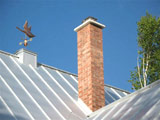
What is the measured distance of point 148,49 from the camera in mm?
27422

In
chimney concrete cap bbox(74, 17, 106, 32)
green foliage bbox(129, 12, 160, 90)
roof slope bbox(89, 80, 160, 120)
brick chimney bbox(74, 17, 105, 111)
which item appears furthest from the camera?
green foliage bbox(129, 12, 160, 90)

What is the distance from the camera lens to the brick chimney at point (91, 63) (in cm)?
1545

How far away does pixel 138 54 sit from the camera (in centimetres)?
2706

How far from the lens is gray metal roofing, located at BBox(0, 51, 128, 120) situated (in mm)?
13328

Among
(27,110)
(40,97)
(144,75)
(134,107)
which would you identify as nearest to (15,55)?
(40,97)

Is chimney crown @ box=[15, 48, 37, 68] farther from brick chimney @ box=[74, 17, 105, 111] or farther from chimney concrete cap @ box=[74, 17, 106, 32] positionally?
chimney concrete cap @ box=[74, 17, 106, 32]

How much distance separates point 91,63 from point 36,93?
93.3 inches

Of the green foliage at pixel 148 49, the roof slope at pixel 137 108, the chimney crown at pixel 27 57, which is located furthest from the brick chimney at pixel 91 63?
the green foliage at pixel 148 49

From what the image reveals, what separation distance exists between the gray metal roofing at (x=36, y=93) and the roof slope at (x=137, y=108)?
1.50 metres

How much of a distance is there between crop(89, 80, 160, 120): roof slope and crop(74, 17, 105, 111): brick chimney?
197 centimetres

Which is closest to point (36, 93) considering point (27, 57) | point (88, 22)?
point (27, 57)

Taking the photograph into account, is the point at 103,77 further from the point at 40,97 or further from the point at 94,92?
the point at 40,97

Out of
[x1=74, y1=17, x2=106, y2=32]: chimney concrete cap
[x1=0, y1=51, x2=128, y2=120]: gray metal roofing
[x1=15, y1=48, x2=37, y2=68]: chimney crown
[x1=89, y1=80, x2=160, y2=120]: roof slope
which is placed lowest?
[x1=89, y1=80, x2=160, y2=120]: roof slope

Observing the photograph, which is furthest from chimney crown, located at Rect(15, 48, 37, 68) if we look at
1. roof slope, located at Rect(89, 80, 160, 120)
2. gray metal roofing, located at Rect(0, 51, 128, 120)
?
roof slope, located at Rect(89, 80, 160, 120)
